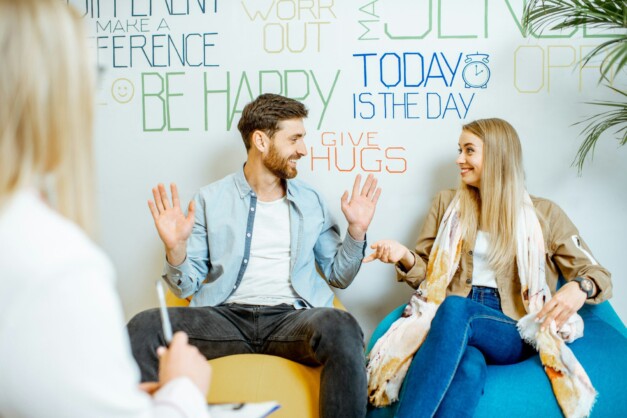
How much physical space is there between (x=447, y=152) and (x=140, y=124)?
4.31 feet

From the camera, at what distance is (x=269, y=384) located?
2088 millimetres

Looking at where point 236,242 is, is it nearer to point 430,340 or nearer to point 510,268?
point 430,340

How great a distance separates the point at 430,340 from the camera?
7.08 feet

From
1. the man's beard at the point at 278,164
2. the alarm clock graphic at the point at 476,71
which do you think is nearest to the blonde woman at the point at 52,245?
the man's beard at the point at 278,164

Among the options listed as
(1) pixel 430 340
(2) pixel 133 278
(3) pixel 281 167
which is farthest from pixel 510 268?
(2) pixel 133 278

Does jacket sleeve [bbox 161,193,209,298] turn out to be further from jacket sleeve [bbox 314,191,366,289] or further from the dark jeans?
jacket sleeve [bbox 314,191,366,289]

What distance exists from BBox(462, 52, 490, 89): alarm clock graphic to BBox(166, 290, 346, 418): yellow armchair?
1380 mm

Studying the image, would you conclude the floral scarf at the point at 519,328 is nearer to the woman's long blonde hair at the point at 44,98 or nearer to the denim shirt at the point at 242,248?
the denim shirt at the point at 242,248

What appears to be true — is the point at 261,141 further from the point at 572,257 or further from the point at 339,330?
the point at 572,257

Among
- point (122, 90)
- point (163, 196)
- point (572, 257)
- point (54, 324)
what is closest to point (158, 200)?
point (163, 196)

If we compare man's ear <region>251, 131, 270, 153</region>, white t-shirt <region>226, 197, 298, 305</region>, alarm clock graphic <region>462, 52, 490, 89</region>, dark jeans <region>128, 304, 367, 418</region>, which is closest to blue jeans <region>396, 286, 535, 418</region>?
dark jeans <region>128, 304, 367, 418</region>

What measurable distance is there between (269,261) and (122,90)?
1.07 meters

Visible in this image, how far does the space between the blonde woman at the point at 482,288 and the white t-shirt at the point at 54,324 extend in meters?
1.40

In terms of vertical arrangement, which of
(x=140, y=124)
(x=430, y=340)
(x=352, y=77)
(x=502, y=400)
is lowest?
(x=502, y=400)
